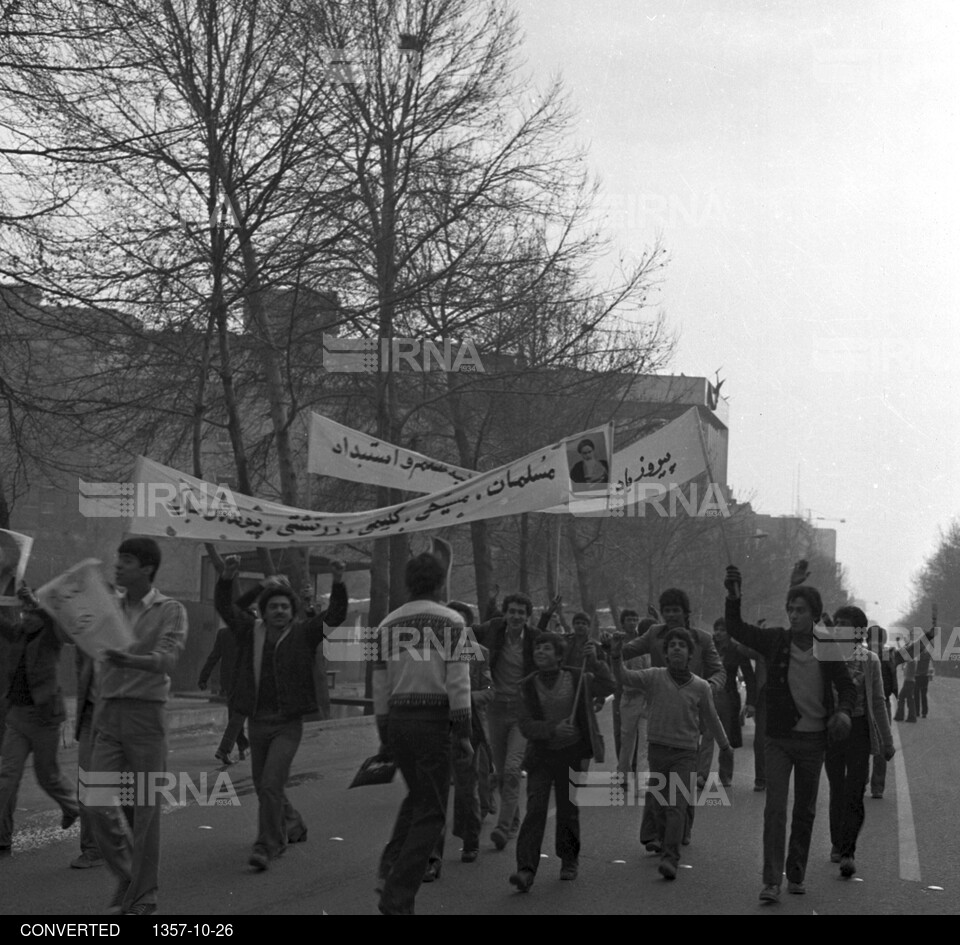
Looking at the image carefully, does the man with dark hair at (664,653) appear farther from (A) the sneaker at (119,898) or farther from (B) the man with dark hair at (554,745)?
(A) the sneaker at (119,898)

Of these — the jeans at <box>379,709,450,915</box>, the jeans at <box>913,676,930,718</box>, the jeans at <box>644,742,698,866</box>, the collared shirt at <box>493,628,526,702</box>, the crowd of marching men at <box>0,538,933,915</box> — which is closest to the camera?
the jeans at <box>379,709,450,915</box>

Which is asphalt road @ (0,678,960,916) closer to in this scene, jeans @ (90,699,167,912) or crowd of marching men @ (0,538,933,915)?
crowd of marching men @ (0,538,933,915)

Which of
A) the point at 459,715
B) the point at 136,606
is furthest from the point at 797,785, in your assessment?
the point at 136,606

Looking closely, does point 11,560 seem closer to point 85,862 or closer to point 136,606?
point 85,862

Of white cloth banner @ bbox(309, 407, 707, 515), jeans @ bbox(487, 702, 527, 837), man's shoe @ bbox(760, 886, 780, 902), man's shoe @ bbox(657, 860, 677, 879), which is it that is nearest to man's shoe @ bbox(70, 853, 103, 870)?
jeans @ bbox(487, 702, 527, 837)

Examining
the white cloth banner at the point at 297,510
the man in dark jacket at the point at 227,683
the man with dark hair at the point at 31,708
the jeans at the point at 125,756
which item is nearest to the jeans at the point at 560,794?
the jeans at the point at 125,756

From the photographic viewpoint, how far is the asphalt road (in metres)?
7.27

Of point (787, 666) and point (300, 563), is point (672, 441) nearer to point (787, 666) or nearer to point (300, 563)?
point (787, 666)

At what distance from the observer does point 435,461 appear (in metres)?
13.8

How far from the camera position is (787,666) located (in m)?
7.84

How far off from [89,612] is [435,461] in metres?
7.13

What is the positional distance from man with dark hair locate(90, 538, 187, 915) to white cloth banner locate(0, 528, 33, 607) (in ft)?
7.28

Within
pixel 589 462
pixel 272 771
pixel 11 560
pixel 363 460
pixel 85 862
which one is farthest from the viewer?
pixel 363 460
